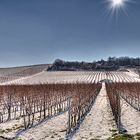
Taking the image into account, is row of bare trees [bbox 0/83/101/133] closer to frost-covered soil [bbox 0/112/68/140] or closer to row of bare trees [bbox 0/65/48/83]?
frost-covered soil [bbox 0/112/68/140]


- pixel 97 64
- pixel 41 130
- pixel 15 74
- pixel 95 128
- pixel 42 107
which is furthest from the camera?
pixel 97 64

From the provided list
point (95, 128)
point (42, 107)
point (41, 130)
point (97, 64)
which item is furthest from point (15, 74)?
point (95, 128)

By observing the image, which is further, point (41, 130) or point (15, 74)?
point (15, 74)

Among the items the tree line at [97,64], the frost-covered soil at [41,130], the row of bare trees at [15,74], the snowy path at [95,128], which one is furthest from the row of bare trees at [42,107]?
the tree line at [97,64]

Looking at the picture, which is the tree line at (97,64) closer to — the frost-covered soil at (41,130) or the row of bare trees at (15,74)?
the row of bare trees at (15,74)

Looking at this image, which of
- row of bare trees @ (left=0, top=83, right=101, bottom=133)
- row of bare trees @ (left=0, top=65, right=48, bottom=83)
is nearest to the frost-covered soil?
row of bare trees @ (left=0, top=83, right=101, bottom=133)

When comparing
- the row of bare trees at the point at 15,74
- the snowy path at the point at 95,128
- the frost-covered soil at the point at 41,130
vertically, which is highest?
the row of bare trees at the point at 15,74

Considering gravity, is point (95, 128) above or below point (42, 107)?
above

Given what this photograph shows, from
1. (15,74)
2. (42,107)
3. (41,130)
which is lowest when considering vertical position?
(42,107)

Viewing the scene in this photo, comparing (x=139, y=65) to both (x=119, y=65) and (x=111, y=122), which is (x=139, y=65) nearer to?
(x=119, y=65)

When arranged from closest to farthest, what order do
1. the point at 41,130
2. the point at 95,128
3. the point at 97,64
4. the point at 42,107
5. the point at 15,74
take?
1. the point at 41,130
2. the point at 95,128
3. the point at 42,107
4. the point at 15,74
5. the point at 97,64

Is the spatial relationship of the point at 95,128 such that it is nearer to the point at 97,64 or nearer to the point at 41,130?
the point at 41,130

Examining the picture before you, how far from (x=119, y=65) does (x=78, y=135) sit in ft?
487

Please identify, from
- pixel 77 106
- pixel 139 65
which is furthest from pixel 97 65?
pixel 77 106
